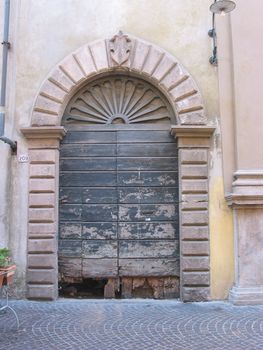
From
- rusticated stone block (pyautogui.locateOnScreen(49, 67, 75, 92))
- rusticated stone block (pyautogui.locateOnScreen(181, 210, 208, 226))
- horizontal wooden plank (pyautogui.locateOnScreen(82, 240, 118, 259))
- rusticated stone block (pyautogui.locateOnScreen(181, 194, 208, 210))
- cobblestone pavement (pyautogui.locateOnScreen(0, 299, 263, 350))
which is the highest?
rusticated stone block (pyautogui.locateOnScreen(49, 67, 75, 92))

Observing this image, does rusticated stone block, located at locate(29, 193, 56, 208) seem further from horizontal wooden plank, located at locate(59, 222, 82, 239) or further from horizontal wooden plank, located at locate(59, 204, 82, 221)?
horizontal wooden plank, located at locate(59, 222, 82, 239)

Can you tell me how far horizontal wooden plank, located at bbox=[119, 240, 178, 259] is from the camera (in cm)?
784

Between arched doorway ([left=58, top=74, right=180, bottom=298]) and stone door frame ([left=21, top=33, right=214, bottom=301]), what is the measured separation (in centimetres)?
23

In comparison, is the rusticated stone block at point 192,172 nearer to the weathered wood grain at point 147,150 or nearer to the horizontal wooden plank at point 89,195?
the weathered wood grain at point 147,150

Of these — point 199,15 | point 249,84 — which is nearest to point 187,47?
point 199,15

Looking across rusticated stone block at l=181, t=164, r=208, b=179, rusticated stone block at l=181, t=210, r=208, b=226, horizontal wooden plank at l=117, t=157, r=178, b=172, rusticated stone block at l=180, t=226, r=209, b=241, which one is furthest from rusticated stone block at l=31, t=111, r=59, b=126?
rusticated stone block at l=180, t=226, r=209, b=241

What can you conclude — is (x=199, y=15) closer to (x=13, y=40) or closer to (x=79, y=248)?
(x=13, y=40)

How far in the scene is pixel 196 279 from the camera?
297 inches

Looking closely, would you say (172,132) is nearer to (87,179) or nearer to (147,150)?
(147,150)

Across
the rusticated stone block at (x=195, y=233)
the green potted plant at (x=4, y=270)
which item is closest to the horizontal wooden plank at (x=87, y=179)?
the rusticated stone block at (x=195, y=233)

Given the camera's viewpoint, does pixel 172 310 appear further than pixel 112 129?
No

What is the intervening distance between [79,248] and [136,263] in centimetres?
101

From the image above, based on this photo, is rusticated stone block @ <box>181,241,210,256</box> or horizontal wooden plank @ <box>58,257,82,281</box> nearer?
rusticated stone block @ <box>181,241,210,256</box>

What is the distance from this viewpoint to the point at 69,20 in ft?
26.9
